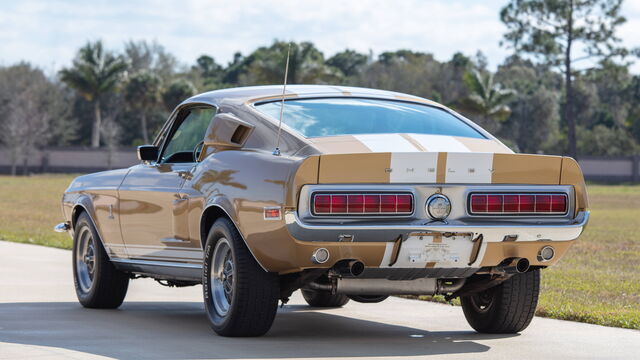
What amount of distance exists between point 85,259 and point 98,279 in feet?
1.33

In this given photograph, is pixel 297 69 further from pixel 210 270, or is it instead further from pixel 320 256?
pixel 320 256

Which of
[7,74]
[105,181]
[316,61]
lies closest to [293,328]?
[105,181]

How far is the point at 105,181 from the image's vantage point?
374 inches

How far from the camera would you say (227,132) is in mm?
7805

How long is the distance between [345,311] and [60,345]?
3097 mm

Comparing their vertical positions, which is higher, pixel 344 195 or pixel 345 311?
pixel 344 195

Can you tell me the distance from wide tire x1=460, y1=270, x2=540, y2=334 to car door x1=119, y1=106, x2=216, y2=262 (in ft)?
6.48

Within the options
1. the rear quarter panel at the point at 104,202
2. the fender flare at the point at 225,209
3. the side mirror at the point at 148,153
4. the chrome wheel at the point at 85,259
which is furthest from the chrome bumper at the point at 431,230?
the chrome wheel at the point at 85,259

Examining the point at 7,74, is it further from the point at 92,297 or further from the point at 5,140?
the point at 92,297

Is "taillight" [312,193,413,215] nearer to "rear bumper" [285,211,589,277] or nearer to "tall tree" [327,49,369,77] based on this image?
"rear bumper" [285,211,589,277]

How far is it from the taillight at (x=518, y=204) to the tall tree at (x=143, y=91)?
78700 mm

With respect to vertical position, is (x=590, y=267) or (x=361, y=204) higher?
(x=361, y=204)

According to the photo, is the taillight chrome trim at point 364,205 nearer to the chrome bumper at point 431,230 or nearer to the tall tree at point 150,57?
the chrome bumper at point 431,230

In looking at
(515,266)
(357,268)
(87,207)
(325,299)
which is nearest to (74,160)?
(87,207)
